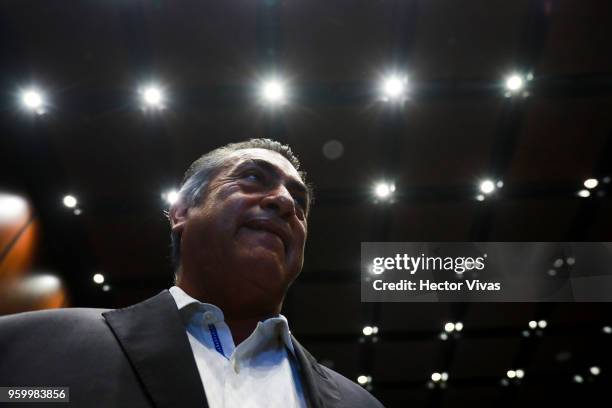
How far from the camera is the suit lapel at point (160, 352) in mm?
923

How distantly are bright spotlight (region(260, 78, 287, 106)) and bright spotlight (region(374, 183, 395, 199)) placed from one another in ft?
5.11

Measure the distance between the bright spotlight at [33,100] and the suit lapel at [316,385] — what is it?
165 inches

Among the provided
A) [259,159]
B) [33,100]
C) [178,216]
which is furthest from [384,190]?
[178,216]

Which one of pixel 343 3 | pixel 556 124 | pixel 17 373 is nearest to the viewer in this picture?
pixel 17 373

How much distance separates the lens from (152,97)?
14.6 ft

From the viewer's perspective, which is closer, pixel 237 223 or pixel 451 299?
pixel 237 223

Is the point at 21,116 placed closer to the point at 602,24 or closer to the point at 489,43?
the point at 489,43

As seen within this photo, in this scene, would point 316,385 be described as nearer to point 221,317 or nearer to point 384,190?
point 221,317

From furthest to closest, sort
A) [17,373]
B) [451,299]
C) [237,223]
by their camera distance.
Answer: [451,299]
[237,223]
[17,373]

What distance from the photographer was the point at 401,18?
13.2ft

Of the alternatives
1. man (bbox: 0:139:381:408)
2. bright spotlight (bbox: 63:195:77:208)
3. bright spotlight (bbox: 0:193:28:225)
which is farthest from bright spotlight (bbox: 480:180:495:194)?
bright spotlight (bbox: 0:193:28:225)

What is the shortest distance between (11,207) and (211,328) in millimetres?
4295

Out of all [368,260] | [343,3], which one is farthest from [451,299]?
[343,3]

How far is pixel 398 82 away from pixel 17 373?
418cm
